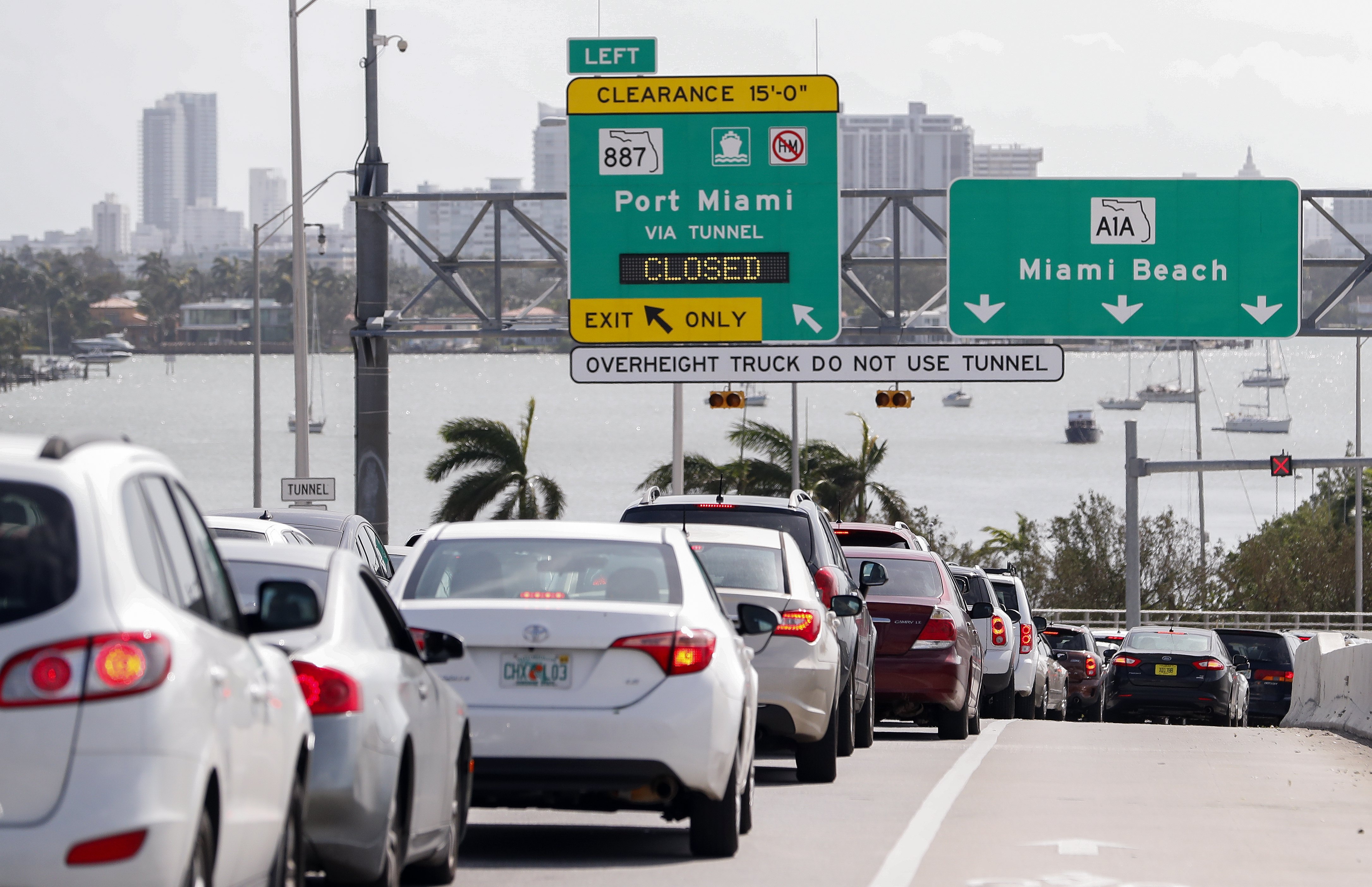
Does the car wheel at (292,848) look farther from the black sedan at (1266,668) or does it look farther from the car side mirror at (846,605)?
the black sedan at (1266,668)

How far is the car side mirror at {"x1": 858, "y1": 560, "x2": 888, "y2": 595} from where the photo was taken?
1593 centimetres

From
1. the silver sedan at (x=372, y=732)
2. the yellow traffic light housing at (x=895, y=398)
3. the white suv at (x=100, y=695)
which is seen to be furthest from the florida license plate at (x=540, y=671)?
the yellow traffic light housing at (x=895, y=398)

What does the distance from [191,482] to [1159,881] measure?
118770 millimetres

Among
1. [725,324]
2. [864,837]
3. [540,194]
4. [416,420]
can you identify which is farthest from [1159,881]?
[416,420]

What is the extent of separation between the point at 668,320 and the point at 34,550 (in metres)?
22.5

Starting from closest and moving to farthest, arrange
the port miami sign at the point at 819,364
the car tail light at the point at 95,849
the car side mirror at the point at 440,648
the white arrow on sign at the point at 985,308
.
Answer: the car tail light at the point at 95,849, the car side mirror at the point at 440,648, the port miami sign at the point at 819,364, the white arrow on sign at the point at 985,308

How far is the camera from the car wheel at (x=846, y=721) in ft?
47.7

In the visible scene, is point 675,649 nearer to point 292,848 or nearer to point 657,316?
point 292,848

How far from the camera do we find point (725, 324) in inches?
1086

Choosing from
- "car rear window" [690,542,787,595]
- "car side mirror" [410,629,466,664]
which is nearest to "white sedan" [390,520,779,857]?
"car side mirror" [410,629,466,664]

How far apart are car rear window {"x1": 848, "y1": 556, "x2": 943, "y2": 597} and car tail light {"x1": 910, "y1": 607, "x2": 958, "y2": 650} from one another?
282 millimetres

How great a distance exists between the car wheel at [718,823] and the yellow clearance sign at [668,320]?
1800 centimetres

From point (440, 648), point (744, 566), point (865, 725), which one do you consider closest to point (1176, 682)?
point (865, 725)

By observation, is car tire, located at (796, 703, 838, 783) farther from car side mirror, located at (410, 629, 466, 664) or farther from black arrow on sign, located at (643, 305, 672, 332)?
black arrow on sign, located at (643, 305, 672, 332)
